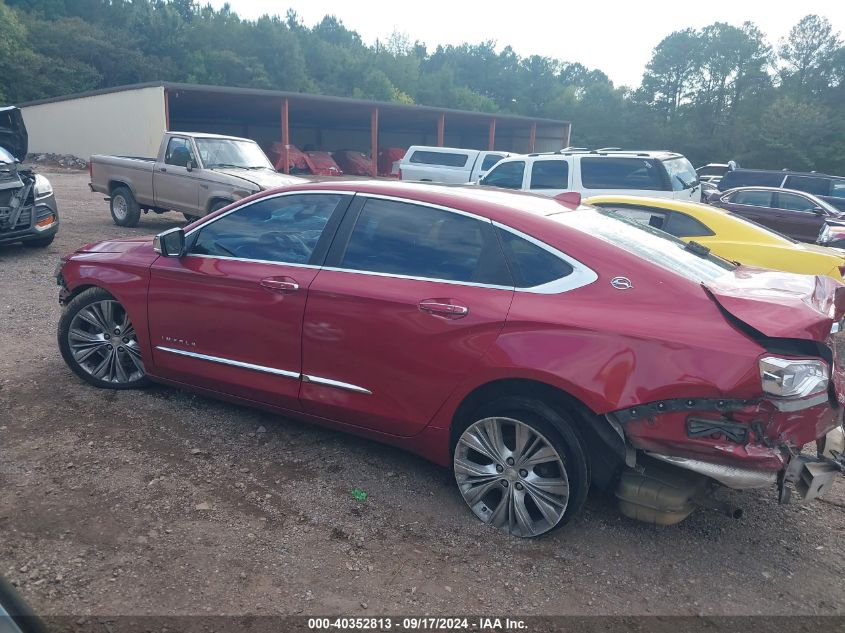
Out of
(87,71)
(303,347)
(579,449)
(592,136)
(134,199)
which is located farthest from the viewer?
(592,136)

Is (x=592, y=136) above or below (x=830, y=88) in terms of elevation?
below

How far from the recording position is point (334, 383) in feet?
12.1

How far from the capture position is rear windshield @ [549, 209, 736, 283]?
3.28m

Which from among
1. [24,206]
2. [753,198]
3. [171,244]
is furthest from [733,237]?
[24,206]

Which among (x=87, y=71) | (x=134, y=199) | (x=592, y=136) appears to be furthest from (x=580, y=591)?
(x=592, y=136)

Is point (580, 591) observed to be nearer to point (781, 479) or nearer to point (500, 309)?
point (781, 479)

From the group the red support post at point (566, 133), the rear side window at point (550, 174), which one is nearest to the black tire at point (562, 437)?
the rear side window at point (550, 174)

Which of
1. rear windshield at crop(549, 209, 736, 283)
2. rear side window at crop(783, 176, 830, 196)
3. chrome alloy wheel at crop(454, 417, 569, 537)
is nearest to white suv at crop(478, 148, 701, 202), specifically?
rear side window at crop(783, 176, 830, 196)

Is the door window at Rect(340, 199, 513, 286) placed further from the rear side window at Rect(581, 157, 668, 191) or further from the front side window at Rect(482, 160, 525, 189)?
the front side window at Rect(482, 160, 525, 189)

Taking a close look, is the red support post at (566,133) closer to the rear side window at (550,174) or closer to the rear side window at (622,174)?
the rear side window at (550,174)

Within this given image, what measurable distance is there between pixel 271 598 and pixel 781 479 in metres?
2.28

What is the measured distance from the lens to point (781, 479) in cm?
287

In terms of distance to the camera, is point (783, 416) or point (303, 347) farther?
point (303, 347)

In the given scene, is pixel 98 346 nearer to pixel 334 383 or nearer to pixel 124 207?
pixel 334 383
